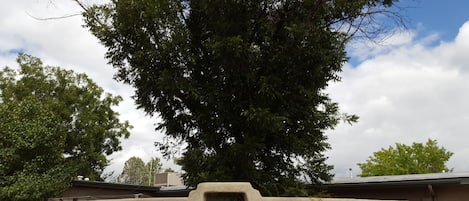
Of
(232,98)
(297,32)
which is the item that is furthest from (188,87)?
(297,32)

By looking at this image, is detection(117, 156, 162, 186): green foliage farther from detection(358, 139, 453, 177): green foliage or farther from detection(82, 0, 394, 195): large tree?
detection(82, 0, 394, 195): large tree

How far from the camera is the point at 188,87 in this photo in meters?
10.9

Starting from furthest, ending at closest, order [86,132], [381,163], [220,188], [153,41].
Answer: [381,163] < [86,132] < [153,41] < [220,188]

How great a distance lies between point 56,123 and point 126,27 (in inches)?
189

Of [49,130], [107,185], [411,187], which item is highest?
[49,130]

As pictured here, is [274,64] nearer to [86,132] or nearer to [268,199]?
[268,199]

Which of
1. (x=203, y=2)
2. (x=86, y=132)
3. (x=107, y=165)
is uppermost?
(x=203, y=2)

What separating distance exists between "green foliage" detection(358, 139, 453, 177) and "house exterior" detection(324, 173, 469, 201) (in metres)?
15.2

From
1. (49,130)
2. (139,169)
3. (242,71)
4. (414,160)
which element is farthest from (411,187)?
(139,169)

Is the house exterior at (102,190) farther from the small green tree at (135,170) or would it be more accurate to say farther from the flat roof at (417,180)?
the small green tree at (135,170)

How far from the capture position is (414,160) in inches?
1088

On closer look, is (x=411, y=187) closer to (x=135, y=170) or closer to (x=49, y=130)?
(x=49, y=130)

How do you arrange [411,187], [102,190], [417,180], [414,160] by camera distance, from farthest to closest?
1. [414,160]
2. [102,190]
3. [411,187]
4. [417,180]

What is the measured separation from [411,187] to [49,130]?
399 inches
